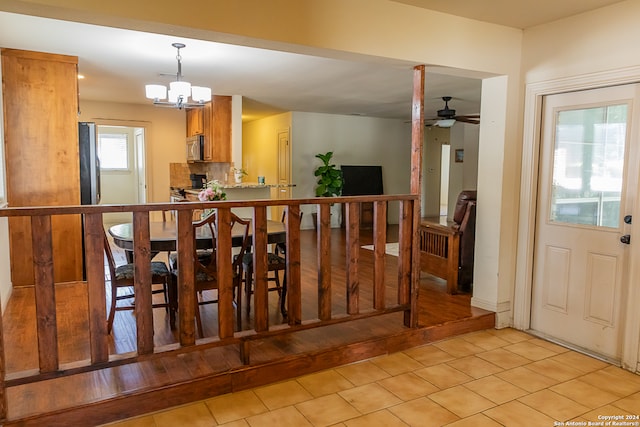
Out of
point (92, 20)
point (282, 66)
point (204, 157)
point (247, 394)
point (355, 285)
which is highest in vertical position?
point (282, 66)

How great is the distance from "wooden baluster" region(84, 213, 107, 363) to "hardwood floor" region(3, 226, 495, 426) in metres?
0.29

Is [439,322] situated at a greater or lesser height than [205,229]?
lesser

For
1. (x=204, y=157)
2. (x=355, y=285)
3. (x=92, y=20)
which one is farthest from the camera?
(x=204, y=157)

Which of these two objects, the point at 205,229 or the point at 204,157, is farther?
the point at 204,157

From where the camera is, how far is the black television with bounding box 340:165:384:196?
351 inches

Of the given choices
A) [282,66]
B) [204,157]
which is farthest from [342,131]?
[282,66]

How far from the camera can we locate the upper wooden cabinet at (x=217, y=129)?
683cm

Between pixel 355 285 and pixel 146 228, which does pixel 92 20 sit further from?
pixel 355 285

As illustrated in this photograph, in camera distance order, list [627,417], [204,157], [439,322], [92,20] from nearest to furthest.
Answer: [92,20]
[627,417]
[439,322]
[204,157]

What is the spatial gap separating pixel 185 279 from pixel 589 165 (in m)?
2.90

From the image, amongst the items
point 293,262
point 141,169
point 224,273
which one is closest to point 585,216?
point 293,262

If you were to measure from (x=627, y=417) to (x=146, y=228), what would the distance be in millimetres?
2796

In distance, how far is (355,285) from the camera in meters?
3.06

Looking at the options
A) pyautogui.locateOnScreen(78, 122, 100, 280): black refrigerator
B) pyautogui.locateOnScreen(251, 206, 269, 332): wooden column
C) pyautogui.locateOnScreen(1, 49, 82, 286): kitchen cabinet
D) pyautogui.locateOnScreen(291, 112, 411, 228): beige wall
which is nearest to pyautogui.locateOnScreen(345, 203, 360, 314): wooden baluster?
pyautogui.locateOnScreen(251, 206, 269, 332): wooden column
